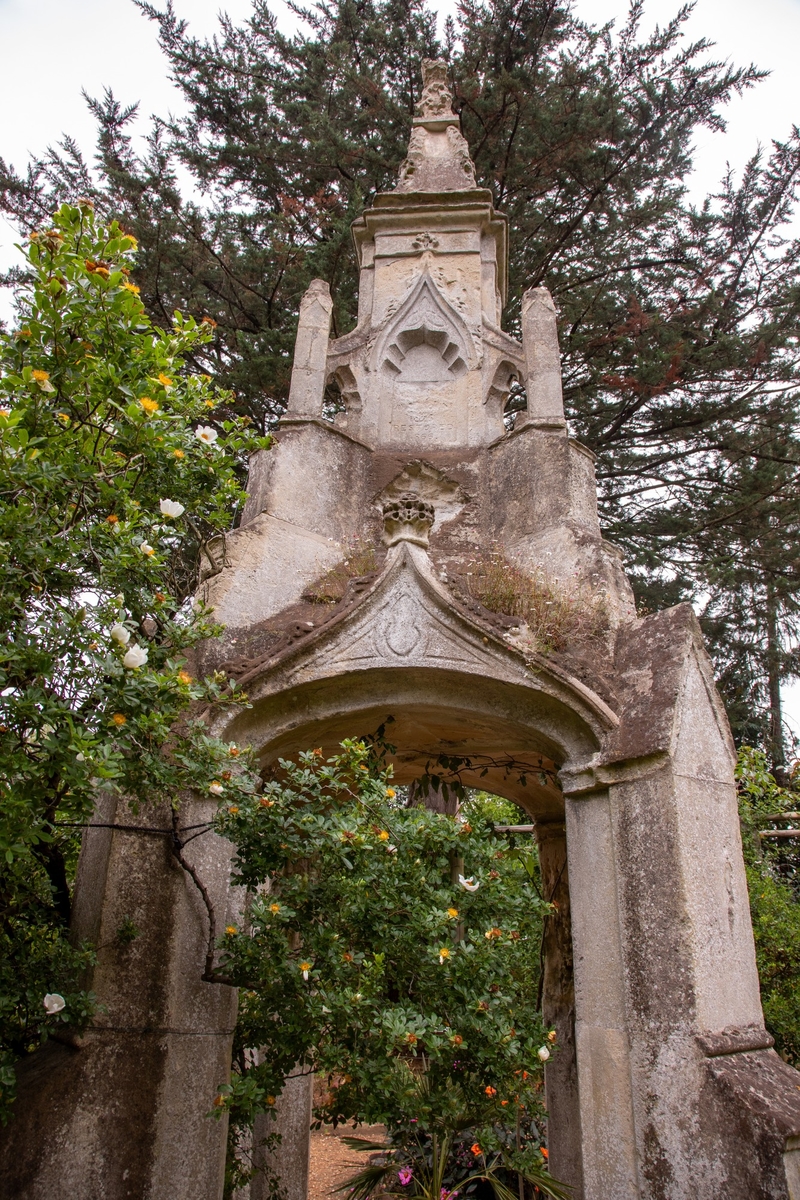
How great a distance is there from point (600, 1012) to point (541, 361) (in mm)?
3758

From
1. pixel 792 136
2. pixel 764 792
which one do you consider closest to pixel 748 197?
pixel 792 136

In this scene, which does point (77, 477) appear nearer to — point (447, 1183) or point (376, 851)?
point (376, 851)

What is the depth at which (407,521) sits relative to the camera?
426 centimetres

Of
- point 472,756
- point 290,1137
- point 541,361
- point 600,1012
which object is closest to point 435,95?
point 541,361

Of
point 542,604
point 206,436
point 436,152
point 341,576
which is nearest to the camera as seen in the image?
point 206,436

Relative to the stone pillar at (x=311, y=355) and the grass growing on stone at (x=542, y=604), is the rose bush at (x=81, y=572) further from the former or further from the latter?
the stone pillar at (x=311, y=355)

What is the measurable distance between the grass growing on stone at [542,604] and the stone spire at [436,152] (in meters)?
3.41

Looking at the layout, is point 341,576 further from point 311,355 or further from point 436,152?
point 436,152

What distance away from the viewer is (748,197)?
32.5 ft

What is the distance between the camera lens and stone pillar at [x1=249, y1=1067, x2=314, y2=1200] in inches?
217

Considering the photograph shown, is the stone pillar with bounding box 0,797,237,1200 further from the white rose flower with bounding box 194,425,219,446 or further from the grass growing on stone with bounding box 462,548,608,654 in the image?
the grass growing on stone with bounding box 462,548,608,654

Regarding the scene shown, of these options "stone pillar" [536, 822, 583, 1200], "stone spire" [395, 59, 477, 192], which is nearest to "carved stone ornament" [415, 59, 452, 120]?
"stone spire" [395, 59, 477, 192]

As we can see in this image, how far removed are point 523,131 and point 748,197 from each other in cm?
277

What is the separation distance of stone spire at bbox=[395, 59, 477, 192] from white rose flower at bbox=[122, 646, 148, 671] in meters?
4.86
